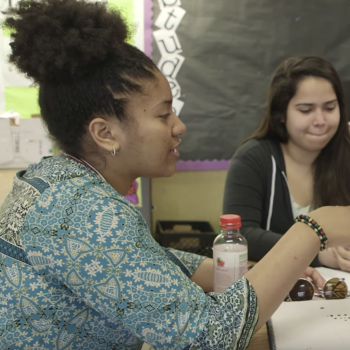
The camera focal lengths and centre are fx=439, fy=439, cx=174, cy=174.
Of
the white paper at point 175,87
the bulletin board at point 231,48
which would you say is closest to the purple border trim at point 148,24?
the bulletin board at point 231,48

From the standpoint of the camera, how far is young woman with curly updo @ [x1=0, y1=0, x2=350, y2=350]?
702 millimetres

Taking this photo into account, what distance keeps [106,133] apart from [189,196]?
167 cm

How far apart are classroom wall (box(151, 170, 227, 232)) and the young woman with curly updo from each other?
4.99 feet

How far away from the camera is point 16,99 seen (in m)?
2.29

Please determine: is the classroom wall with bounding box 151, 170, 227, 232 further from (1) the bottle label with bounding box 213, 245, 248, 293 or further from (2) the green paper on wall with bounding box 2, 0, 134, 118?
(1) the bottle label with bounding box 213, 245, 248, 293

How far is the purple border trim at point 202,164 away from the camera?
2.42 metres

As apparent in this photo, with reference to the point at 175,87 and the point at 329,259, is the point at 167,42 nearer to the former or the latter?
the point at 175,87

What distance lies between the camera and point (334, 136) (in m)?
1.65

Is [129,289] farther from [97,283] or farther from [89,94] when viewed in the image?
[89,94]

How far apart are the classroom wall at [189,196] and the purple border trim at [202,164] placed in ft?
0.19

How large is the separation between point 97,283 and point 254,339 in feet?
1.21

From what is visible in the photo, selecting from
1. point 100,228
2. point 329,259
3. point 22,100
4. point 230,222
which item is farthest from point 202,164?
point 100,228

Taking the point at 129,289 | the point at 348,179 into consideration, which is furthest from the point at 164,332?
the point at 348,179

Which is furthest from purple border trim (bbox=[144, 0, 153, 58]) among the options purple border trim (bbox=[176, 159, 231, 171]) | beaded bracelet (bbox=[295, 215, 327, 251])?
beaded bracelet (bbox=[295, 215, 327, 251])
